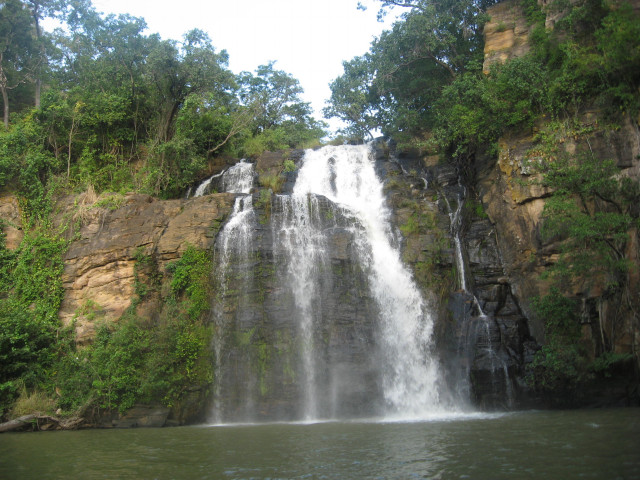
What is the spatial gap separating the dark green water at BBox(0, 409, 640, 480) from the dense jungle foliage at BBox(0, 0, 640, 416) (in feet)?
11.3

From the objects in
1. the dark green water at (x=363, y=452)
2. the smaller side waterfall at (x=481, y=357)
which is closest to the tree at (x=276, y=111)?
the smaller side waterfall at (x=481, y=357)

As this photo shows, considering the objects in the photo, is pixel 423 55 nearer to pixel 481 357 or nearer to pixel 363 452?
pixel 481 357

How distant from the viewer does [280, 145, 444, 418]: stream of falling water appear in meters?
14.2

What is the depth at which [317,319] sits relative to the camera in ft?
50.6

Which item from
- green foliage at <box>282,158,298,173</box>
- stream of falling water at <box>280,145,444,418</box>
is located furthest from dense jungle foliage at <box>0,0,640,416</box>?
green foliage at <box>282,158,298,173</box>

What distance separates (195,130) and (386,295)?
44.5 feet

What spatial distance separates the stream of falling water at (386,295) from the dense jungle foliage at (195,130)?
128 inches

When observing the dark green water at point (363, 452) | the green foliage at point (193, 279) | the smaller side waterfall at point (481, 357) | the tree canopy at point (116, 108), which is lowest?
the dark green water at point (363, 452)

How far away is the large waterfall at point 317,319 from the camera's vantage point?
558 inches

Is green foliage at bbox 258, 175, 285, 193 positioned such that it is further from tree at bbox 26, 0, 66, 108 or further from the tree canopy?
tree at bbox 26, 0, 66, 108

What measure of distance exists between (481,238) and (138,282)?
500 inches

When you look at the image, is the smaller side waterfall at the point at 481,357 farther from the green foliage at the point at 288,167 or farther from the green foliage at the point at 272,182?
the green foliage at the point at 288,167

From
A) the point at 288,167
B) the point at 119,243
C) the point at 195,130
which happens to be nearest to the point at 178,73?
the point at 195,130

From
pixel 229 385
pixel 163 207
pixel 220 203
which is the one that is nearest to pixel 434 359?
pixel 229 385
